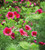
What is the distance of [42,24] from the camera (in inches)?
66.9

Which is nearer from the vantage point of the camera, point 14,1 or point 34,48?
point 34,48

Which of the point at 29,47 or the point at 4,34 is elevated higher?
the point at 29,47

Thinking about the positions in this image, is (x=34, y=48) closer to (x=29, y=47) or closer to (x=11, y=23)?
(x=29, y=47)

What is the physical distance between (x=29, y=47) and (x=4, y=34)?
678 mm

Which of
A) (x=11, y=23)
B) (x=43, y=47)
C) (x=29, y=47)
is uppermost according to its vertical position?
(x=29, y=47)

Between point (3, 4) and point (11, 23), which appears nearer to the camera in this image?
point (11, 23)

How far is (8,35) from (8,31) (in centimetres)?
8

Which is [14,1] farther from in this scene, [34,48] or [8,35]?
[34,48]

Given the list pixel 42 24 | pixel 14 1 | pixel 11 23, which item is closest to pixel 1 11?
pixel 14 1

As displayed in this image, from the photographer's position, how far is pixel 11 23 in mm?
1791

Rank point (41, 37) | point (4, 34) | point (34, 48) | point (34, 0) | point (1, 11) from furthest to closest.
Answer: point (34, 0) → point (1, 11) → point (41, 37) → point (4, 34) → point (34, 48)

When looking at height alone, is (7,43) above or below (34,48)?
below

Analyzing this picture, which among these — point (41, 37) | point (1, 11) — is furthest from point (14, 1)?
point (41, 37)

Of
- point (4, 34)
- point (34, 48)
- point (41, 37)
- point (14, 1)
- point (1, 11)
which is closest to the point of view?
point (34, 48)
